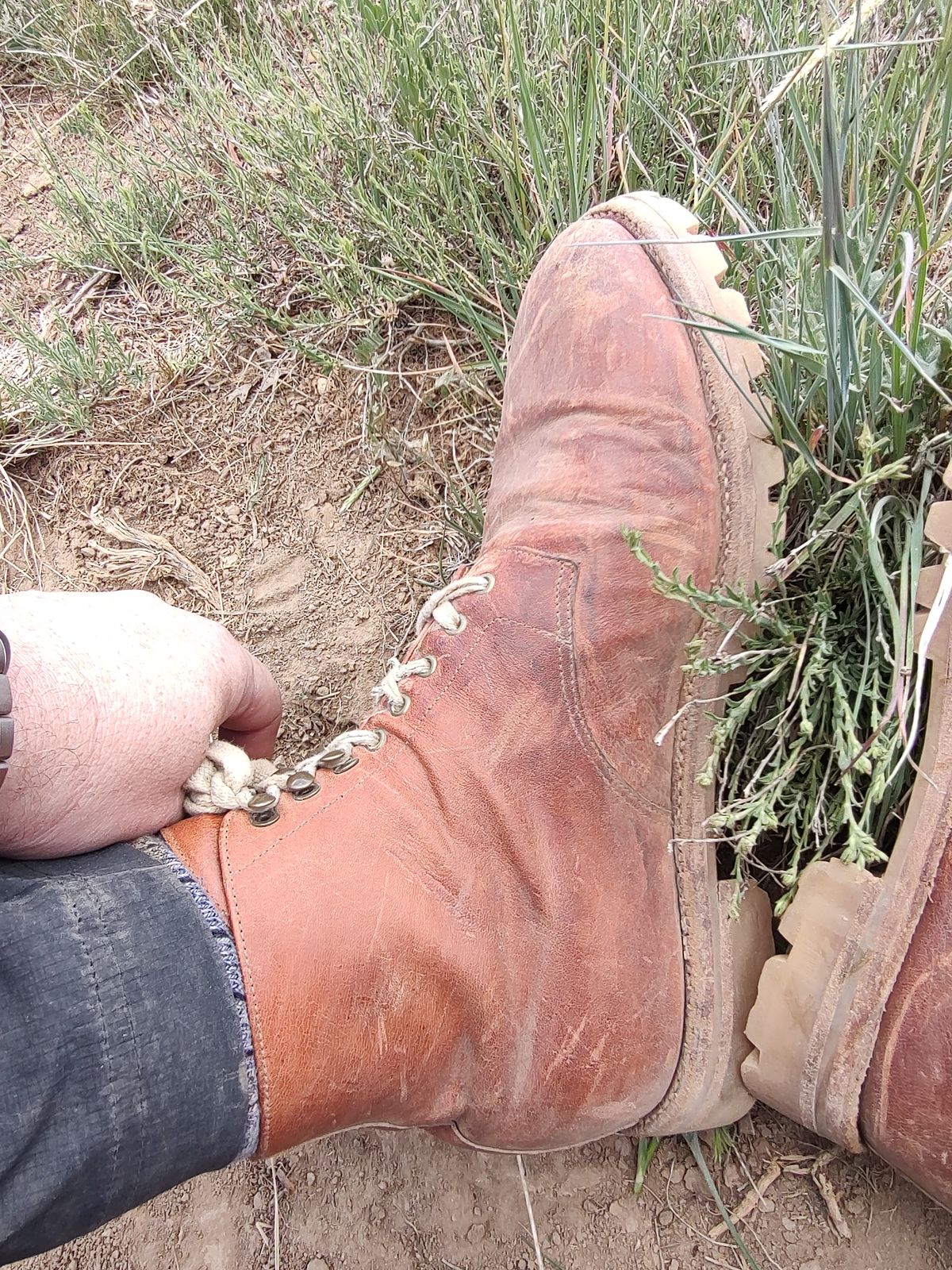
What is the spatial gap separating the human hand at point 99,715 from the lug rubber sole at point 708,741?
69 centimetres

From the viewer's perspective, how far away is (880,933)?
1.01 meters

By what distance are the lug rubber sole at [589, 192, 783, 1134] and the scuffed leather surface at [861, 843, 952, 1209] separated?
22 centimetres

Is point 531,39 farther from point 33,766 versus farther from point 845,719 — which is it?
point 33,766

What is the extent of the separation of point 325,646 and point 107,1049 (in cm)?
101

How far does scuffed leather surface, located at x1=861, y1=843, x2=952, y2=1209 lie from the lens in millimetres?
968

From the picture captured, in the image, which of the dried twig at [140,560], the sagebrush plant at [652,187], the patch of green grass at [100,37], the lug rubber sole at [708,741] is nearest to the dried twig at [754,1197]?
the lug rubber sole at [708,741]

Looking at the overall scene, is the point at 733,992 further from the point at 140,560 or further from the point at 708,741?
the point at 140,560

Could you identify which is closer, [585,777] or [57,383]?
[585,777]

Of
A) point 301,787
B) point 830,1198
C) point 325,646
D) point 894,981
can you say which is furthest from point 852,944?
point 325,646

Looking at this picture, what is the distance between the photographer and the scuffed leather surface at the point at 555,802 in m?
1.04

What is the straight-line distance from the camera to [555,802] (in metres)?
1.18

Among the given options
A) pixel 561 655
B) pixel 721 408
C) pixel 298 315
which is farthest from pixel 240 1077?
pixel 298 315

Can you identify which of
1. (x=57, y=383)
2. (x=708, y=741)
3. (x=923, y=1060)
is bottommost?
(x=923, y=1060)

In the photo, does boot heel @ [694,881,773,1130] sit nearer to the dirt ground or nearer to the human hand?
the dirt ground
